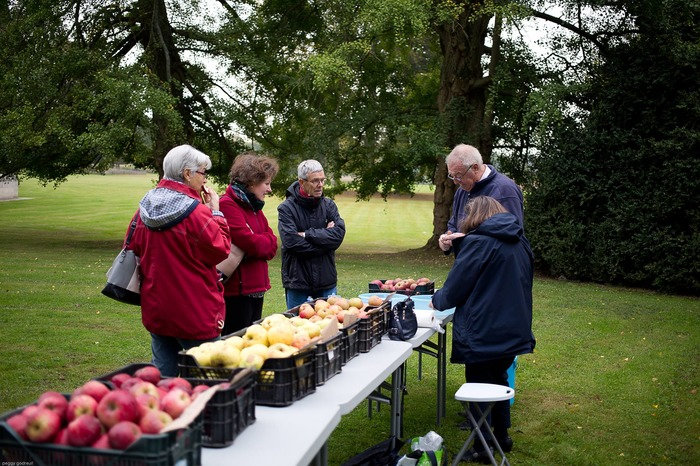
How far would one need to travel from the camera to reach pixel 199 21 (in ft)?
79.8

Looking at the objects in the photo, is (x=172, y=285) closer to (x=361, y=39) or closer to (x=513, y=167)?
(x=361, y=39)

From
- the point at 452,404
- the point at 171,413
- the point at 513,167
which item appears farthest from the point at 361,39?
the point at 171,413

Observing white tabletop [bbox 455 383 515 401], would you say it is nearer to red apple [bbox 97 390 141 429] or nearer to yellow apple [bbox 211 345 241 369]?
yellow apple [bbox 211 345 241 369]

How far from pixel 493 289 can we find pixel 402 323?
69 centimetres

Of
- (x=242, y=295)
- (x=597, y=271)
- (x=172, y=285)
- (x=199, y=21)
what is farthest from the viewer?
(x=199, y=21)

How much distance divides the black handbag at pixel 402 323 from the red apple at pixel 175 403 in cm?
262

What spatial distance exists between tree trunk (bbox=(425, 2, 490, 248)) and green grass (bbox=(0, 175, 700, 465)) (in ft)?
12.0

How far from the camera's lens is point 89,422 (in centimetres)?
255

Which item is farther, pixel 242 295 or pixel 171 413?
pixel 242 295

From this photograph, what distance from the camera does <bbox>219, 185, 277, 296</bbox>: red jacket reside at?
5.77m

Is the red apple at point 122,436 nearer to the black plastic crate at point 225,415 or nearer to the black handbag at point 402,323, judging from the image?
the black plastic crate at point 225,415

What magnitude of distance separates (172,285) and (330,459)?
2.40 meters

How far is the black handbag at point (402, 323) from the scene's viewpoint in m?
5.35

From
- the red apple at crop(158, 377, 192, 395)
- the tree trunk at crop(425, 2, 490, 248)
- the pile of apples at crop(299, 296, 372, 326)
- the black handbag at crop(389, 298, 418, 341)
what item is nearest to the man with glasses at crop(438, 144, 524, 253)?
the black handbag at crop(389, 298, 418, 341)
